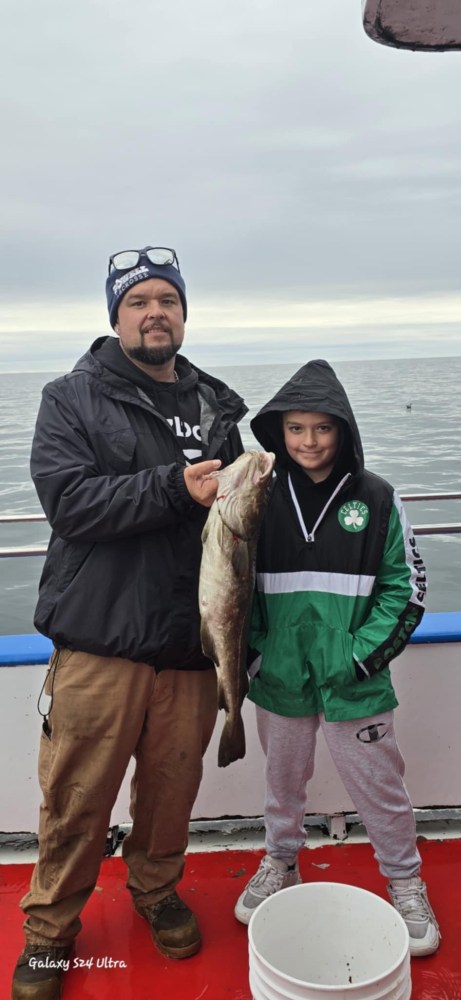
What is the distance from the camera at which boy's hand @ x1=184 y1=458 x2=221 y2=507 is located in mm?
2549

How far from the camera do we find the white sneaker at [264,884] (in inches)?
123

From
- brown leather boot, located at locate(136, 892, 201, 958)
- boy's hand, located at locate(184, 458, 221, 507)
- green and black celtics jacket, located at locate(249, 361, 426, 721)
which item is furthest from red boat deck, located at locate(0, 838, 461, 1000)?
boy's hand, located at locate(184, 458, 221, 507)

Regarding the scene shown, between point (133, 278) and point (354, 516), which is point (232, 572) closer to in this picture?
point (354, 516)

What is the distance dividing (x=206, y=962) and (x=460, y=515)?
11.7m

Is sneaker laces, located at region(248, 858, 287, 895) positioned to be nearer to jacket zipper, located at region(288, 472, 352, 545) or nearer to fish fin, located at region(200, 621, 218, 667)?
fish fin, located at region(200, 621, 218, 667)

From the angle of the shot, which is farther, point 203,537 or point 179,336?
point 179,336

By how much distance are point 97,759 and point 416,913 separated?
1.39 m

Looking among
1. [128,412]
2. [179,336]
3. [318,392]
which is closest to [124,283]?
[179,336]

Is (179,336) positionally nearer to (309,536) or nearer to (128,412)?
(128,412)

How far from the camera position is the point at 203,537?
2.66 metres

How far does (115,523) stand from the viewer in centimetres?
259

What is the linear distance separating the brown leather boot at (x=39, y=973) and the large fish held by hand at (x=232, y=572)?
967mm

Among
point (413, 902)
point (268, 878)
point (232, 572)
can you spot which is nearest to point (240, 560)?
point (232, 572)

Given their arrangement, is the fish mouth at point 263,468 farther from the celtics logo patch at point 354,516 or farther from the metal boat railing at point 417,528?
the metal boat railing at point 417,528
